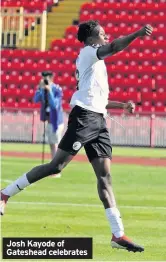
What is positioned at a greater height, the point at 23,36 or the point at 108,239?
the point at 23,36

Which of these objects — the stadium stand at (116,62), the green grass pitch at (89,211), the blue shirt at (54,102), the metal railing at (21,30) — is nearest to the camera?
the green grass pitch at (89,211)

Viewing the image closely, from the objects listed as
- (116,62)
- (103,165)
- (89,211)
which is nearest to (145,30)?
(103,165)

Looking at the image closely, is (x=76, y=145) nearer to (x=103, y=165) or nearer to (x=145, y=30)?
(x=103, y=165)

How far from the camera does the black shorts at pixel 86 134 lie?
32.2 feet

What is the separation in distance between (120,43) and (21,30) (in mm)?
32794

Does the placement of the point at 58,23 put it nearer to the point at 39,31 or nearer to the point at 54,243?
the point at 39,31

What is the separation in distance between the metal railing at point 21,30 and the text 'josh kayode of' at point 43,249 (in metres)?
32.1

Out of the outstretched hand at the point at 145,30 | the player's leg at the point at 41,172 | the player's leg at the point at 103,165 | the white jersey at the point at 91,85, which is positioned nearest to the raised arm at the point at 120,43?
the outstretched hand at the point at 145,30

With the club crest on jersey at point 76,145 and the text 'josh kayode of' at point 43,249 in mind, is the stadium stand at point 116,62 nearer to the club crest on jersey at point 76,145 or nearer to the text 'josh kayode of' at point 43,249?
the club crest on jersey at point 76,145

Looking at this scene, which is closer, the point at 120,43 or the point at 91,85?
the point at 120,43

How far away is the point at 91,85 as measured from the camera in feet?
32.3

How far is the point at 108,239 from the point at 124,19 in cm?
3093

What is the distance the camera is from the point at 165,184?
1842 centimetres

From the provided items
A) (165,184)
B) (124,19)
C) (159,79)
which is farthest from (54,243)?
(124,19)
